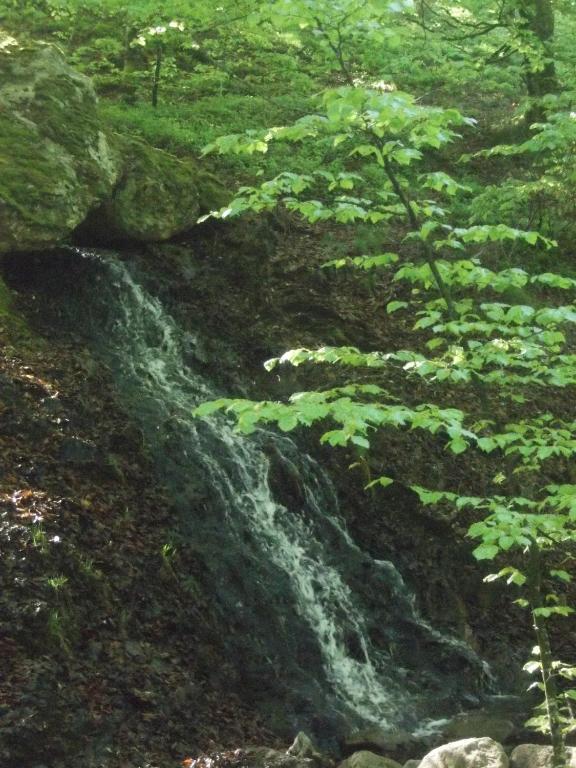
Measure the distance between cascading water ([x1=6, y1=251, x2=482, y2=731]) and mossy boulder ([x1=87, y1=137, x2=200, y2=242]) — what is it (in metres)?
0.98

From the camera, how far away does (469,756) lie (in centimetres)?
525

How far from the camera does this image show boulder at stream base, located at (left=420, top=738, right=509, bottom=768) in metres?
5.21

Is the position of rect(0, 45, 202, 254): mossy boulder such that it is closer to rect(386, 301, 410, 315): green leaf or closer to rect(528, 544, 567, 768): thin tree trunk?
rect(386, 301, 410, 315): green leaf

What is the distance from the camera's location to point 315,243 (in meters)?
10.9

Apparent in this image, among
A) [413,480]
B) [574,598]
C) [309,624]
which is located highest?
[413,480]

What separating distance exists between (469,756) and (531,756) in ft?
1.96

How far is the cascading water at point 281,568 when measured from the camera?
6523mm

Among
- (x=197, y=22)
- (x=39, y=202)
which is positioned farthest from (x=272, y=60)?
(x=39, y=202)

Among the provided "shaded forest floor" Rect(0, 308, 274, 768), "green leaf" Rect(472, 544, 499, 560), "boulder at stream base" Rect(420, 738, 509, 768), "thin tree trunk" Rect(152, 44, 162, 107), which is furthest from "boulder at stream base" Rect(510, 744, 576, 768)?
"thin tree trunk" Rect(152, 44, 162, 107)

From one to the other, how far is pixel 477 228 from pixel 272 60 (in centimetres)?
1081

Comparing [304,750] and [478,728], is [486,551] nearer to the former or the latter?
[304,750]

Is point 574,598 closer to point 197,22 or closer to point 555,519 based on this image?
point 555,519

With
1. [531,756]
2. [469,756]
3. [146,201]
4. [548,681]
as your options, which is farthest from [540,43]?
[548,681]

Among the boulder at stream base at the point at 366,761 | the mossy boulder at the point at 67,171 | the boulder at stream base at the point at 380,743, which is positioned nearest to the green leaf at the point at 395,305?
the boulder at stream base at the point at 366,761
